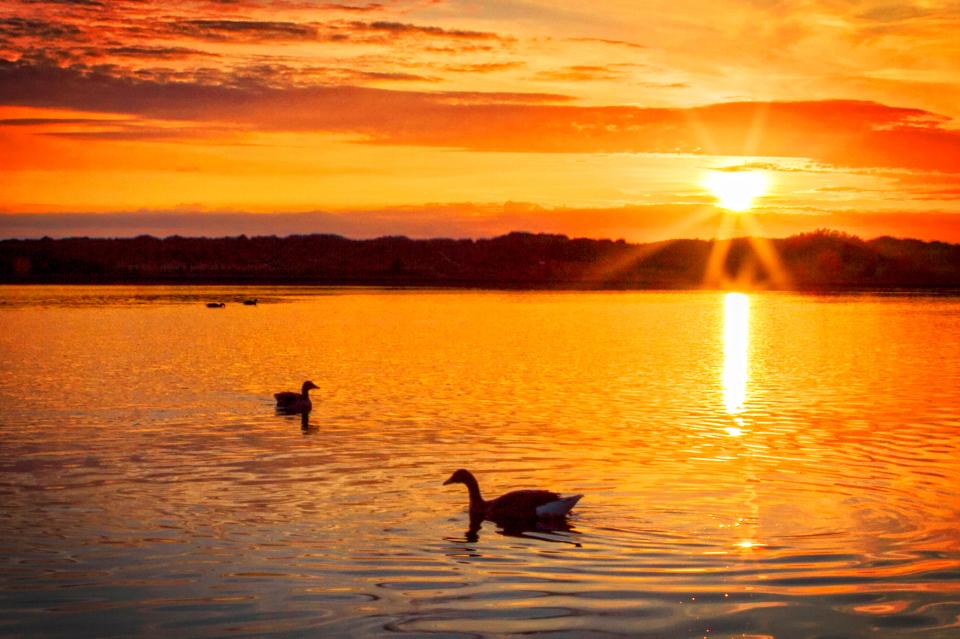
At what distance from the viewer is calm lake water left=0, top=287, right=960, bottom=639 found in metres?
10.8

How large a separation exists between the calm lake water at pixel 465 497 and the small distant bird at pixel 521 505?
270mm

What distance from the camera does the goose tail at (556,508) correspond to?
46.2 feet

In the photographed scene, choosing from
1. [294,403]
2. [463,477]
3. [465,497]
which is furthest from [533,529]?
[294,403]

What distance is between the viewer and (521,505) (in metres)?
14.5

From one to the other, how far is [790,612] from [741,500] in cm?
530

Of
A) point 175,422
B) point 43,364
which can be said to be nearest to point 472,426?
point 175,422

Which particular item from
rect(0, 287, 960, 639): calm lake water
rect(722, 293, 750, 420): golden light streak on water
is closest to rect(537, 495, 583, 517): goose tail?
rect(0, 287, 960, 639): calm lake water

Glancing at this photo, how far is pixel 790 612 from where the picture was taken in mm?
10688

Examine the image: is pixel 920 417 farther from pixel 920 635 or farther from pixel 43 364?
pixel 43 364

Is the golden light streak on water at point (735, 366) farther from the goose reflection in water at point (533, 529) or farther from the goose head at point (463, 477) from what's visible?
the goose reflection in water at point (533, 529)

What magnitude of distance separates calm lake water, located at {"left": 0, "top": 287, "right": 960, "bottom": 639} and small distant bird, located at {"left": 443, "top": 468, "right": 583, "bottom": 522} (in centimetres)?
27

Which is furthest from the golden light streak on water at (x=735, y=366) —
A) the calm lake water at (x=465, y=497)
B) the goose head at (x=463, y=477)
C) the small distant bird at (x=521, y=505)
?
the small distant bird at (x=521, y=505)

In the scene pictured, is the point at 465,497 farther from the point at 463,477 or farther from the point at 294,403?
the point at 294,403

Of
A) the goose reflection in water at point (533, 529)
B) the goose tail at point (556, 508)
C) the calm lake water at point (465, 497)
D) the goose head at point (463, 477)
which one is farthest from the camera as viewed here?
the goose head at point (463, 477)
